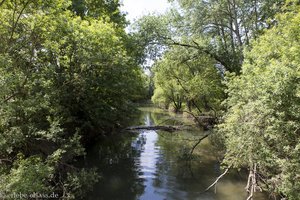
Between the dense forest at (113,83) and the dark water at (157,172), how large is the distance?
3.33 ft

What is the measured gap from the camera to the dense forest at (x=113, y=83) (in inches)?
286

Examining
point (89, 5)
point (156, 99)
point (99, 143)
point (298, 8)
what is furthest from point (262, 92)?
point (156, 99)

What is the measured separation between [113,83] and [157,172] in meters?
4.85

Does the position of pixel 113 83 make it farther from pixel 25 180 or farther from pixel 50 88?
pixel 25 180

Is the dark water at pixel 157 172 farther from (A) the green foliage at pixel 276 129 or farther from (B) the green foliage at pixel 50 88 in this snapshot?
(A) the green foliage at pixel 276 129

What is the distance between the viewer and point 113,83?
45.5 feet

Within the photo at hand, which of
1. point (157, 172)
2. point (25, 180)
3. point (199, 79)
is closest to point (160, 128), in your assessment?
A: point (199, 79)

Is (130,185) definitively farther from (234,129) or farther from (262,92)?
(262,92)

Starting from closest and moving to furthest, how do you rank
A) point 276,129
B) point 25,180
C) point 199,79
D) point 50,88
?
point 25,180 < point 276,129 < point 50,88 < point 199,79

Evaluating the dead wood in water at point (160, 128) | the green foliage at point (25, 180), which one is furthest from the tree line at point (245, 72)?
the green foliage at point (25, 180)

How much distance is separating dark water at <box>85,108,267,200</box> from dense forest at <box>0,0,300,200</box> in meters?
1.02

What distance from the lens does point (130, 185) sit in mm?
10898

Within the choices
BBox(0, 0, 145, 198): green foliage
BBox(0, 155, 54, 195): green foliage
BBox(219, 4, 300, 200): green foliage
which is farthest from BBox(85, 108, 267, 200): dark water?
BBox(0, 155, 54, 195): green foliage

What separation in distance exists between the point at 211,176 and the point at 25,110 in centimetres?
806
